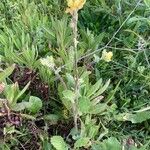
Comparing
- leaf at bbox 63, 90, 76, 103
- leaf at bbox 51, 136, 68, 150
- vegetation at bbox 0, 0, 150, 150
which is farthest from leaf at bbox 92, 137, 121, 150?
leaf at bbox 63, 90, 76, 103

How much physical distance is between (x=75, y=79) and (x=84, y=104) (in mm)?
129

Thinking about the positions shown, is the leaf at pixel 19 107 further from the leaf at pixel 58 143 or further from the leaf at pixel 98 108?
the leaf at pixel 98 108

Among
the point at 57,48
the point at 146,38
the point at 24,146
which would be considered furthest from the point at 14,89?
the point at 146,38

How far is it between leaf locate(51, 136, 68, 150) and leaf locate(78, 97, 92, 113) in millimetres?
148

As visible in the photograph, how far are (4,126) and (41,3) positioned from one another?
2.97 ft

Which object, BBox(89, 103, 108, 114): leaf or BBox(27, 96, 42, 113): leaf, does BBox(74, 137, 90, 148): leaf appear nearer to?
BBox(89, 103, 108, 114): leaf

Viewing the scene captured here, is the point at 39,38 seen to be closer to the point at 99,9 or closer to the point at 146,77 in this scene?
the point at 99,9

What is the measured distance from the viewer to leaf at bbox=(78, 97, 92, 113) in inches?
67.7

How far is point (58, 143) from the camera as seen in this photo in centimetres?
173

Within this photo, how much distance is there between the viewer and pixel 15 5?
2.33 meters

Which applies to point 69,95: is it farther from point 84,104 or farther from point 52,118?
point 52,118

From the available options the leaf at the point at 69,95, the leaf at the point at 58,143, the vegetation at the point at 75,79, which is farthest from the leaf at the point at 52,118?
the leaf at the point at 69,95

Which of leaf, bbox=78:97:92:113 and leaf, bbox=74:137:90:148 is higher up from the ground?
leaf, bbox=78:97:92:113

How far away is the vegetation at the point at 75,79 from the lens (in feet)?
5.77
